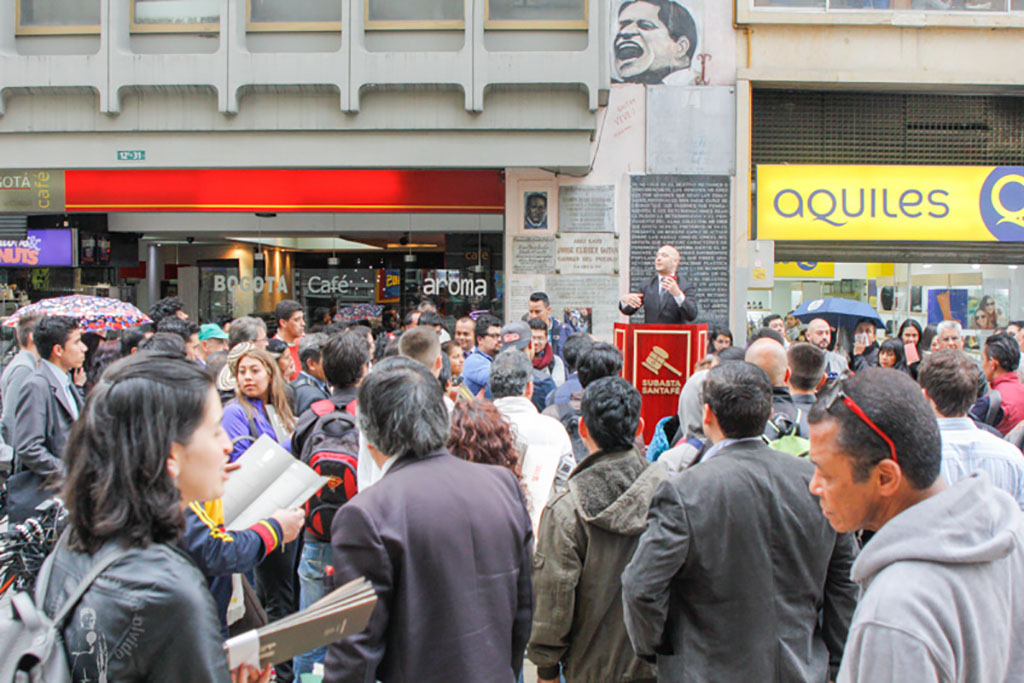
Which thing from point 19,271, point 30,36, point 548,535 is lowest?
point 548,535

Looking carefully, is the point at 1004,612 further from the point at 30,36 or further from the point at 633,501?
the point at 30,36

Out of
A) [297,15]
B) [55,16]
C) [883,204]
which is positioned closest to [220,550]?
[297,15]

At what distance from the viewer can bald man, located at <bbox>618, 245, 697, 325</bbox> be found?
6746 mm

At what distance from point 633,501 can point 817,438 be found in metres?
1.15

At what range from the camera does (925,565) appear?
→ 1519 mm

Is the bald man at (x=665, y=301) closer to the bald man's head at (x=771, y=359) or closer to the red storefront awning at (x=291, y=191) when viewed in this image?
the bald man's head at (x=771, y=359)

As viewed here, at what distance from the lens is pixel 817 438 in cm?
187

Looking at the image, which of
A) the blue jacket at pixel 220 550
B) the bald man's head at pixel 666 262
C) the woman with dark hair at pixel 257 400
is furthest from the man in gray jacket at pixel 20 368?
the bald man's head at pixel 666 262

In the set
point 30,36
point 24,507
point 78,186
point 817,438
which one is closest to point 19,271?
point 78,186

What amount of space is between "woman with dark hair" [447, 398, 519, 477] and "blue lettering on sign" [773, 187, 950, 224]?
999cm

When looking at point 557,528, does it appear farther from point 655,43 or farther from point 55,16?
point 55,16

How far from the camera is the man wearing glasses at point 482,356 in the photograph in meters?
6.62

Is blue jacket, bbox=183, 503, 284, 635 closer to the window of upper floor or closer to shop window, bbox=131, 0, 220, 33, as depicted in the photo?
the window of upper floor

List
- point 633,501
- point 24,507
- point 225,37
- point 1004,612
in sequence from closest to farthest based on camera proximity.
Result: 1. point 1004,612
2. point 633,501
3. point 24,507
4. point 225,37
